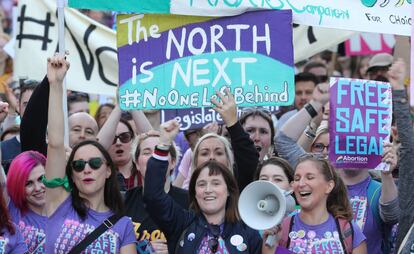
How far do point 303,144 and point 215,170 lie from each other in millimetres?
1671

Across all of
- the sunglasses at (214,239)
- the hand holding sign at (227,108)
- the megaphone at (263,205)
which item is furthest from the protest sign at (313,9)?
the sunglasses at (214,239)

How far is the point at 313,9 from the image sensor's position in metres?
6.87

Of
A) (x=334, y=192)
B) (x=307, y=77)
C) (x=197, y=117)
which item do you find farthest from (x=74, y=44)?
(x=334, y=192)

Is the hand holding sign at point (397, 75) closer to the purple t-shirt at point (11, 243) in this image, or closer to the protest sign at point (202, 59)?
the protest sign at point (202, 59)

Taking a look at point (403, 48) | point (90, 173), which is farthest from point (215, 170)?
point (403, 48)

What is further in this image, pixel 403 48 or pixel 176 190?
pixel 403 48

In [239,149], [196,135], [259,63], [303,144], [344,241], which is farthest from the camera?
[196,135]

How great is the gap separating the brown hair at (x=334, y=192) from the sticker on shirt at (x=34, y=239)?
1648 mm

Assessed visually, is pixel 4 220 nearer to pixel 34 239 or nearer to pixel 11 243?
pixel 11 243

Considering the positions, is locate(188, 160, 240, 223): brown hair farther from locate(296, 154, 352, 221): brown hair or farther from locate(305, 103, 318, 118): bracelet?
locate(305, 103, 318, 118): bracelet

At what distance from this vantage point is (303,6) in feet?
22.6

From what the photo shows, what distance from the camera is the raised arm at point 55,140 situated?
5875 millimetres

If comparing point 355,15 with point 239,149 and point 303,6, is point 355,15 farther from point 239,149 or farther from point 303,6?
point 239,149

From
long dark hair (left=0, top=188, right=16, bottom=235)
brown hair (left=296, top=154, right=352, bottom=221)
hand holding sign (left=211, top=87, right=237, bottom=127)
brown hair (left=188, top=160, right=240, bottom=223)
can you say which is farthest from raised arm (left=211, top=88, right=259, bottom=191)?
long dark hair (left=0, top=188, right=16, bottom=235)
